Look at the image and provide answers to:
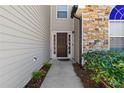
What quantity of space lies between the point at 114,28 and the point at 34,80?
5.47m

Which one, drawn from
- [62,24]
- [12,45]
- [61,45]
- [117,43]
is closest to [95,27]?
[117,43]

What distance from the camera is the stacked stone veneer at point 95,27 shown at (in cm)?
1276

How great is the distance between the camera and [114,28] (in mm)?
12930

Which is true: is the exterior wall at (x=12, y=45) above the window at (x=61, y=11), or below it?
below

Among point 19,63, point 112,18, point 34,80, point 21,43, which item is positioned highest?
point 112,18

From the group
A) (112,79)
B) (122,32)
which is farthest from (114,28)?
(112,79)

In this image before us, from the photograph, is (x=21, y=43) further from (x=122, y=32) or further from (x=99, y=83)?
(x=122, y=32)

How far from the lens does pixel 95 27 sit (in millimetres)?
12781

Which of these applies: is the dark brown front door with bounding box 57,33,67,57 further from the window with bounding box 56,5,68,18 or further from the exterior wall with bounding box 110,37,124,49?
the exterior wall with bounding box 110,37,124,49

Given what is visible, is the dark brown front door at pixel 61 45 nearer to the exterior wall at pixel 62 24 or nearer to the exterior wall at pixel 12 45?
the exterior wall at pixel 62 24

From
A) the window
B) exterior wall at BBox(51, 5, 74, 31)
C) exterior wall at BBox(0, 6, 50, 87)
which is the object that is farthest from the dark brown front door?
exterior wall at BBox(0, 6, 50, 87)

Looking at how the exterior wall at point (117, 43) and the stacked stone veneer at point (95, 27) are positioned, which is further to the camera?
the exterior wall at point (117, 43)

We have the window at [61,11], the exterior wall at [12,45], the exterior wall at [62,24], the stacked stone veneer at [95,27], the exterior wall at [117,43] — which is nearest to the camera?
the exterior wall at [12,45]

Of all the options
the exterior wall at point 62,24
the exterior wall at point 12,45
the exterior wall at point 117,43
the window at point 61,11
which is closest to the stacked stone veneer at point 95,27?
the exterior wall at point 117,43
